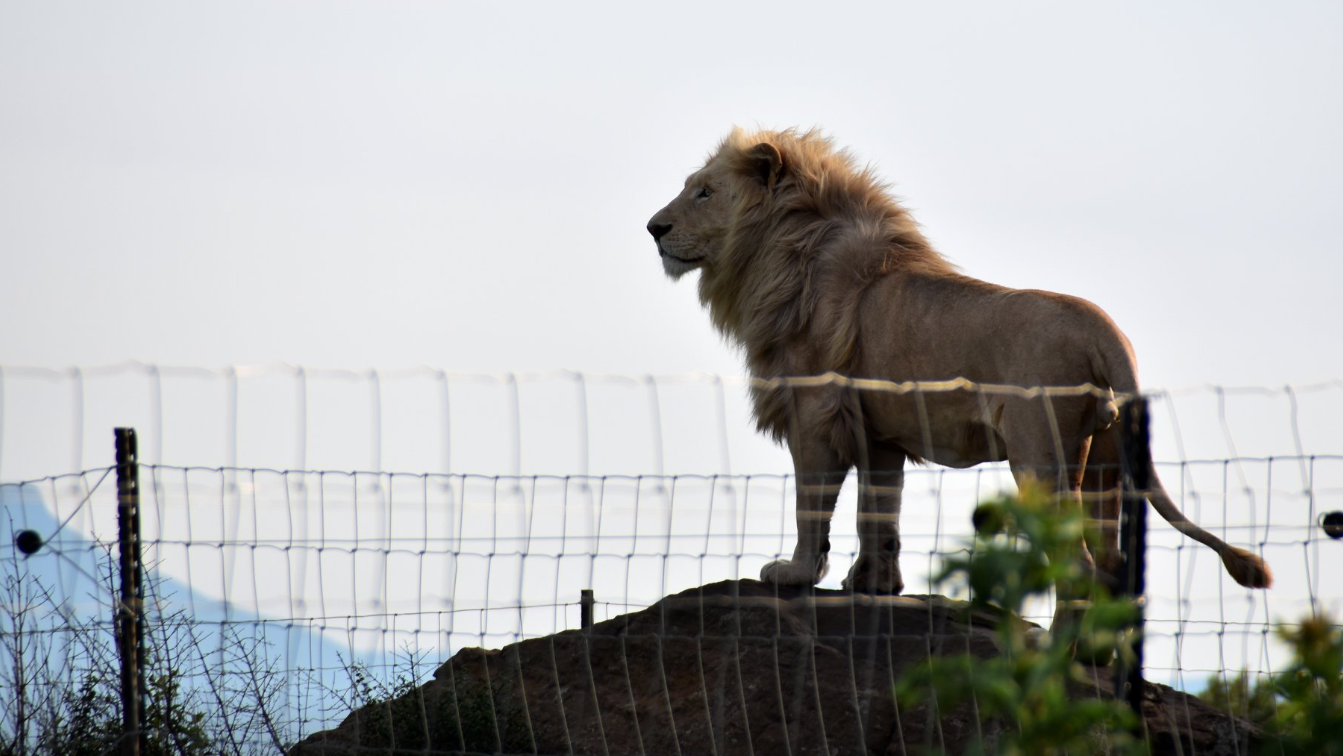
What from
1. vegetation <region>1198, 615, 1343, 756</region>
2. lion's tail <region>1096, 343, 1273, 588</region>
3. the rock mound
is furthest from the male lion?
vegetation <region>1198, 615, 1343, 756</region>

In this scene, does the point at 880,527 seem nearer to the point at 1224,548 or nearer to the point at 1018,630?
the point at 1224,548

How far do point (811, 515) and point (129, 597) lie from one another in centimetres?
323

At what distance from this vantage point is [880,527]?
7.30 m

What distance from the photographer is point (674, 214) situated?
8242mm

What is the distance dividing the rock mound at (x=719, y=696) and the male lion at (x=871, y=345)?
439 millimetres

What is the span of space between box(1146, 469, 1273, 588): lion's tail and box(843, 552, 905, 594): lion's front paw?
196 cm

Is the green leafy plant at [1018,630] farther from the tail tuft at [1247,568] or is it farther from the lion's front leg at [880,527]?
the lion's front leg at [880,527]

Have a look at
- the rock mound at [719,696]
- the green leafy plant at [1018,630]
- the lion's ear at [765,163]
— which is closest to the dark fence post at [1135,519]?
the rock mound at [719,696]

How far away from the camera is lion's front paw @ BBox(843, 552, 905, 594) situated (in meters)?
7.18

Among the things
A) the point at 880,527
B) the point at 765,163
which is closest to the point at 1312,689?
the point at 880,527

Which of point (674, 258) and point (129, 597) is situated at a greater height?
point (674, 258)

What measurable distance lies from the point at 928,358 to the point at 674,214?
82.9 inches

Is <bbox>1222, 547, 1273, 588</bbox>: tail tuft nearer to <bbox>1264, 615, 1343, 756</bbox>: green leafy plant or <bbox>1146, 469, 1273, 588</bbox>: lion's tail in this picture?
<bbox>1146, 469, 1273, 588</bbox>: lion's tail

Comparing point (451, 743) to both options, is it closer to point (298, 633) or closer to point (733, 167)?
point (298, 633)
